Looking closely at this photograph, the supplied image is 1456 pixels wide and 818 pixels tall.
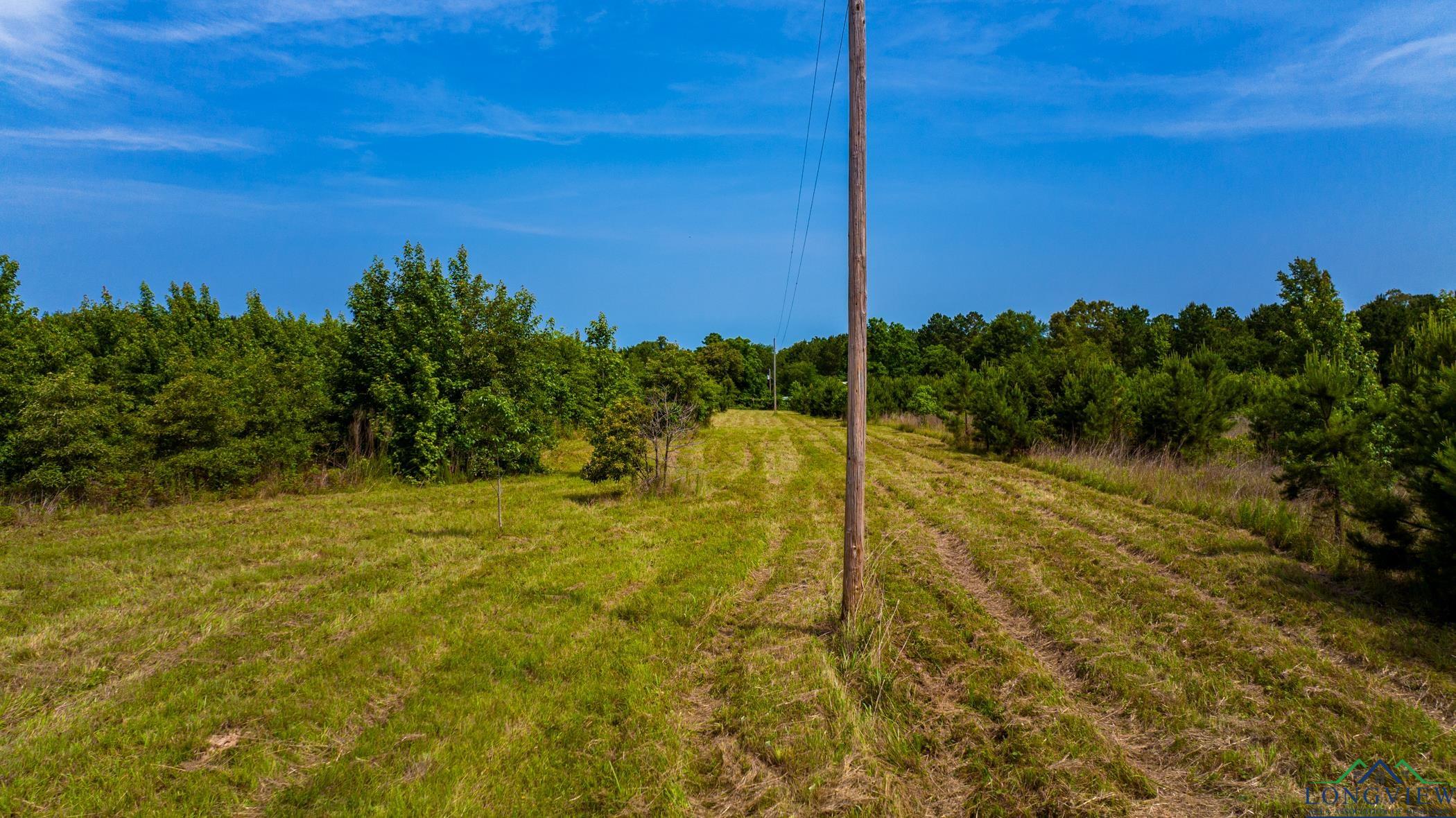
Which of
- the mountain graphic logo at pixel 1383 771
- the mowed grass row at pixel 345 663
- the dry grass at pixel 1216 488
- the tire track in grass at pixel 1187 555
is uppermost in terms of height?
the dry grass at pixel 1216 488

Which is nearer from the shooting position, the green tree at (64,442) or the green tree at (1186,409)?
the green tree at (64,442)

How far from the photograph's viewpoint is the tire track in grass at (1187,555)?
4.84 m

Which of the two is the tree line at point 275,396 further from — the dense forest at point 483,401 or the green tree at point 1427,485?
the green tree at point 1427,485

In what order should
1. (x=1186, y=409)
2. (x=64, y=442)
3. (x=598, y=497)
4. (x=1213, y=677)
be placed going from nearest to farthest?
(x=1213, y=677)
(x=64, y=442)
(x=598, y=497)
(x=1186, y=409)

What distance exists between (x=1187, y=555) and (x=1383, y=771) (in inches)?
211

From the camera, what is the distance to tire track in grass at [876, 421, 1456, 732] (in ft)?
15.9

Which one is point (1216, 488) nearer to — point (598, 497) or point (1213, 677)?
point (1213, 677)

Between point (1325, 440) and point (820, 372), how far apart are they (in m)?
88.4

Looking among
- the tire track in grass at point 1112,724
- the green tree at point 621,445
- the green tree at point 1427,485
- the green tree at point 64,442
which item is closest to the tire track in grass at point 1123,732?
the tire track in grass at point 1112,724

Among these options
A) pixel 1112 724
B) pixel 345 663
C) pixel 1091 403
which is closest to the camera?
pixel 1112 724

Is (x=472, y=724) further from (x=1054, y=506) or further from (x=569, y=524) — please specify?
(x=1054, y=506)

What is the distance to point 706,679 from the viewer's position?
570 cm

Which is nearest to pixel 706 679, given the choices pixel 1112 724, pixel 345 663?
pixel 1112 724

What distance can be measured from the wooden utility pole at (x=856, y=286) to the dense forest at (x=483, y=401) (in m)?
6.03
